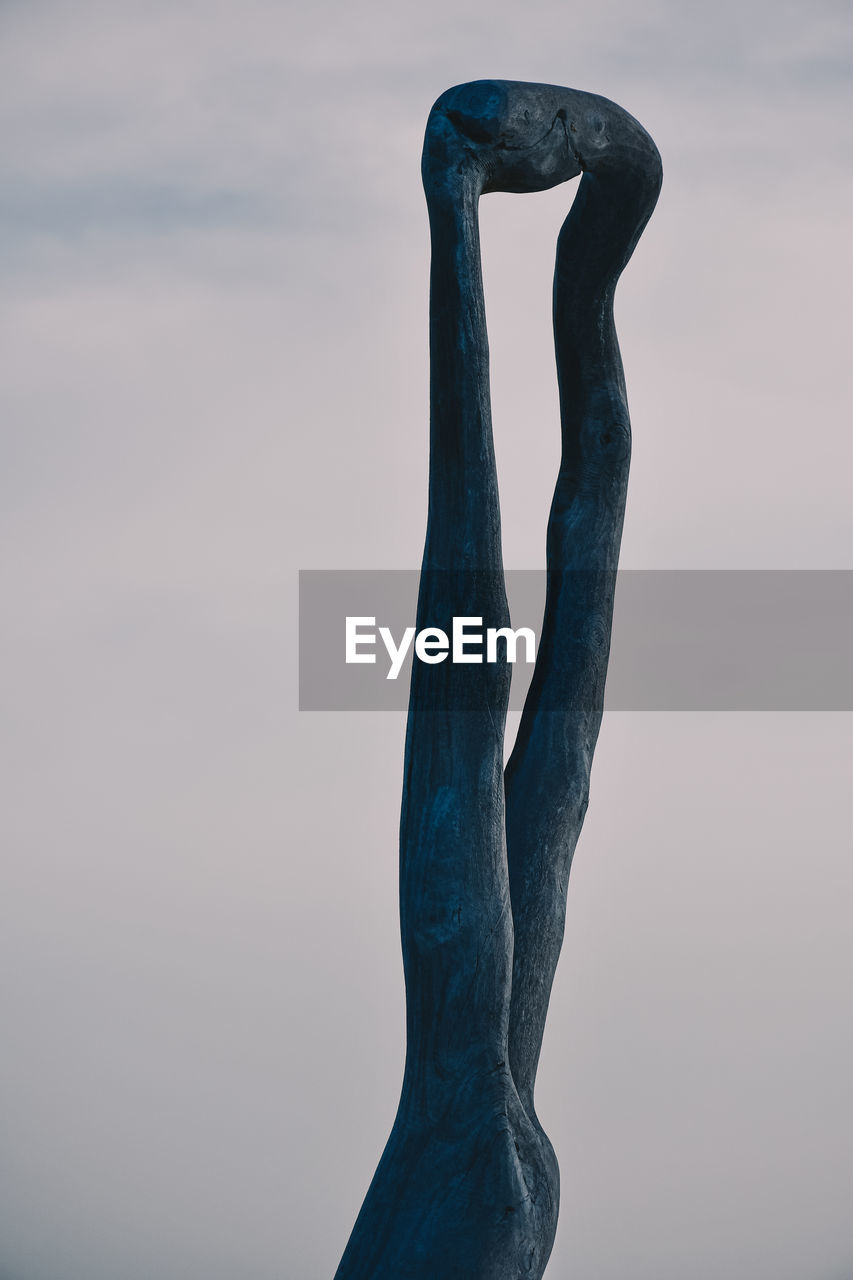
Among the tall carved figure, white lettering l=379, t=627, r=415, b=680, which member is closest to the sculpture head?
the tall carved figure

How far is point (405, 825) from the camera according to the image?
365cm

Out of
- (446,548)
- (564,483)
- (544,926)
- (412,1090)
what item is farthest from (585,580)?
(412,1090)

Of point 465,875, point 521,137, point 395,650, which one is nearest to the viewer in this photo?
point 465,875

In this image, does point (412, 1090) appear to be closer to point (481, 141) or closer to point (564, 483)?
point (564, 483)

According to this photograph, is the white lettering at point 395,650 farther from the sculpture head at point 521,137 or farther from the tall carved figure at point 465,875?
the sculpture head at point 521,137

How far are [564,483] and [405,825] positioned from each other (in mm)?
994

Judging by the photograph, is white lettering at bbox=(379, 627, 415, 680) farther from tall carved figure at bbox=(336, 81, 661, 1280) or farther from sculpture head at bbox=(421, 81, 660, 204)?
sculpture head at bbox=(421, 81, 660, 204)

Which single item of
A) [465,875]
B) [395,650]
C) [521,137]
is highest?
[521,137]

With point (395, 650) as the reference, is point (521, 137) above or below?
above

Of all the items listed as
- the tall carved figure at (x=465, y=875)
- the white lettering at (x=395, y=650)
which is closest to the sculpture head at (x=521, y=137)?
the tall carved figure at (x=465, y=875)

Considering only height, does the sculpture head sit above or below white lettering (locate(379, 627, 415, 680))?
above

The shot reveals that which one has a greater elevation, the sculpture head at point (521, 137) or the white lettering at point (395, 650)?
the sculpture head at point (521, 137)

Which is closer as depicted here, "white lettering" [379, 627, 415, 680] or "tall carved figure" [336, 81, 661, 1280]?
"tall carved figure" [336, 81, 661, 1280]

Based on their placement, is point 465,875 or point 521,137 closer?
point 465,875
